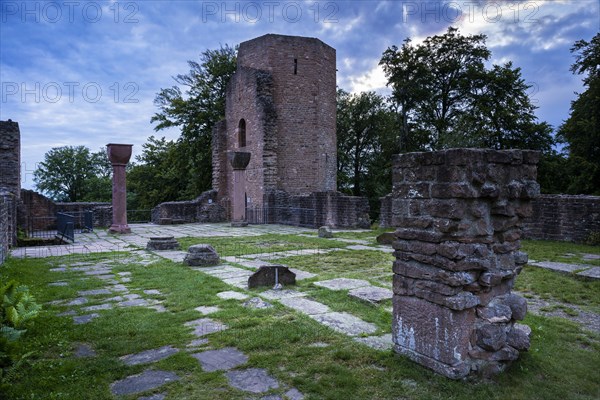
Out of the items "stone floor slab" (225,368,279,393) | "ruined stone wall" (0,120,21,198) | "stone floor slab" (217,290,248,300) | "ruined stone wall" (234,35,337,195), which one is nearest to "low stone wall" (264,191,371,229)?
"ruined stone wall" (234,35,337,195)

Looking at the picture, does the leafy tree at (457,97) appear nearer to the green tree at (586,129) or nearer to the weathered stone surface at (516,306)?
the green tree at (586,129)

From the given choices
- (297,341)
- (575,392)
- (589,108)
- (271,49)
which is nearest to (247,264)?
(297,341)

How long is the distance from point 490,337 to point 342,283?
3.28 m

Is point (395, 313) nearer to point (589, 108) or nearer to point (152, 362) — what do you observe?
point (152, 362)

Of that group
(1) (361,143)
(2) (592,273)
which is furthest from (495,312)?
(1) (361,143)

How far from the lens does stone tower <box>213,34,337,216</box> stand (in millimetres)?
21781

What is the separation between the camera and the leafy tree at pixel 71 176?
4162cm

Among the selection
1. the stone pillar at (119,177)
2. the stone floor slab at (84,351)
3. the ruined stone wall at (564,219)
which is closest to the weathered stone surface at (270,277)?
the stone floor slab at (84,351)

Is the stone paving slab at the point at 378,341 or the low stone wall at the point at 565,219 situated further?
the low stone wall at the point at 565,219

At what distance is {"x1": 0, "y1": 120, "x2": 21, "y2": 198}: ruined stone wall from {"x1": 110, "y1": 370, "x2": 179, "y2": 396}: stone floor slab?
16226 mm

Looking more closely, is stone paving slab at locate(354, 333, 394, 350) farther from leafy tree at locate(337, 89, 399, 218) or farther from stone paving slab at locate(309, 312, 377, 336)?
A: leafy tree at locate(337, 89, 399, 218)

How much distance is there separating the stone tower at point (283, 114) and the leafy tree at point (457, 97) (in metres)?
7.34

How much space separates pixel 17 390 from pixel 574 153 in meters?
23.5

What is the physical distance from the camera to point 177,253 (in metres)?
10.2
